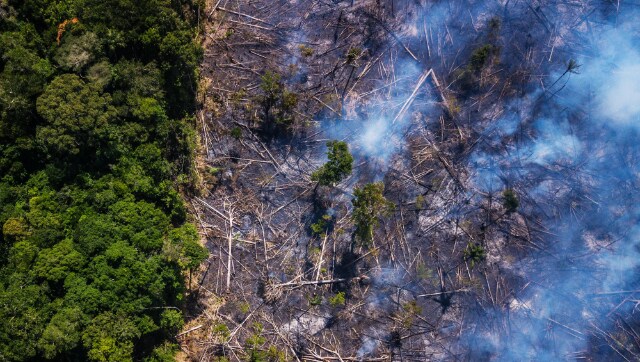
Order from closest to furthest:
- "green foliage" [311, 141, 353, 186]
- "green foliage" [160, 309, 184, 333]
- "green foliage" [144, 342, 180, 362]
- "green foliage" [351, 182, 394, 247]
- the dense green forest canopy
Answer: the dense green forest canopy < "green foliage" [160, 309, 184, 333] < "green foliage" [144, 342, 180, 362] < "green foliage" [311, 141, 353, 186] < "green foliage" [351, 182, 394, 247]

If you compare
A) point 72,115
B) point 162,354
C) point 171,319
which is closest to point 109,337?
point 171,319

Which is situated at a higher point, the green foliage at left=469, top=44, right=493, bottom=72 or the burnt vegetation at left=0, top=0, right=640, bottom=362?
the green foliage at left=469, top=44, right=493, bottom=72

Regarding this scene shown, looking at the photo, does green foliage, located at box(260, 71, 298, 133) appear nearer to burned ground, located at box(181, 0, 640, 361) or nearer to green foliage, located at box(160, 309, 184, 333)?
burned ground, located at box(181, 0, 640, 361)

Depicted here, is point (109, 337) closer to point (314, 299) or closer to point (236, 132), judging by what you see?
point (314, 299)

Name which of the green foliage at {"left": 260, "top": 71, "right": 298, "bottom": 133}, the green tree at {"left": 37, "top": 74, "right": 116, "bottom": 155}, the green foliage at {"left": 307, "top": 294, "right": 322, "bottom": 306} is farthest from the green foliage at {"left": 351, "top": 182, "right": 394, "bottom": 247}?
the green tree at {"left": 37, "top": 74, "right": 116, "bottom": 155}

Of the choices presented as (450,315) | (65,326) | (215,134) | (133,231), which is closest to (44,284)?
(65,326)

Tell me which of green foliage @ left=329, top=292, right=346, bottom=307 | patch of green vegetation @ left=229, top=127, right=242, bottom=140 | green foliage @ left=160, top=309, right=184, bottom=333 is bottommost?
green foliage @ left=329, top=292, right=346, bottom=307
